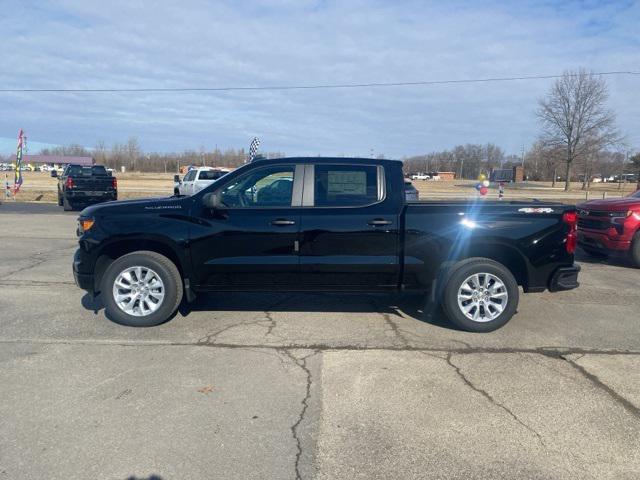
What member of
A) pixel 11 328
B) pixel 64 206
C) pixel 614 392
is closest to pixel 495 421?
pixel 614 392

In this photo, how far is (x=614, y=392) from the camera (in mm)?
3785

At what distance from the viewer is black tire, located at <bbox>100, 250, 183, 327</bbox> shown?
5.08 m

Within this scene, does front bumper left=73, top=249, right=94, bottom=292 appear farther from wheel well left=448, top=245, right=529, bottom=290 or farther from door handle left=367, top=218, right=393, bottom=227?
wheel well left=448, top=245, right=529, bottom=290

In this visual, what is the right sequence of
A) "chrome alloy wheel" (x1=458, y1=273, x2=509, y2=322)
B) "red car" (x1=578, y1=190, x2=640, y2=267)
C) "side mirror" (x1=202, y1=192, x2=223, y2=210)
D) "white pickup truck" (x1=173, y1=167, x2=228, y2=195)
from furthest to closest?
"white pickup truck" (x1=173, y1=167, x2=228, y2=195), "red car" (x1=578, y1=190, x2=640, y2=267), "chrome alloy wheel" (x1=458, y1=273, x2=509, y2=322), "side mirror" (x1=202, y1=192, x2=223, y2=210)

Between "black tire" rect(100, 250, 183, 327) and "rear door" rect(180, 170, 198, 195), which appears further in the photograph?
"rear door" rect(180, 170, 198, 195)

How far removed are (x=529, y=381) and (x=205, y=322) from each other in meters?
3.35

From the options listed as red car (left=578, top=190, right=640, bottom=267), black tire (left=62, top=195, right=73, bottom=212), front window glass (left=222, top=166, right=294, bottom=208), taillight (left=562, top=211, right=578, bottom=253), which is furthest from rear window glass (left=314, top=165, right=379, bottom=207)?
black tire (left=62, top=195, right=73, bottom=212)

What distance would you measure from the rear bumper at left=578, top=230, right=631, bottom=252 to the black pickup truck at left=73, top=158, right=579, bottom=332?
4.03 meters

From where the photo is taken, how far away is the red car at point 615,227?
838 centimetres

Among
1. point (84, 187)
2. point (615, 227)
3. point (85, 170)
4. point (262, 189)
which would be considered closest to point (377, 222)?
point (262, 189)

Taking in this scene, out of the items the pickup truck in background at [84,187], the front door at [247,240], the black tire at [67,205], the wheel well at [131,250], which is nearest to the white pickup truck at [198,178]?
the pickup truck in background at [84,187]

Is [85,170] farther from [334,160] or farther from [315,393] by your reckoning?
[315,393]

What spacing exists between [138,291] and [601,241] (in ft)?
26.2

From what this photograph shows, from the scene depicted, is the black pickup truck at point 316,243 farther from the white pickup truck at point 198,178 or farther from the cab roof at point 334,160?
the white pickup truck at point 198,178
